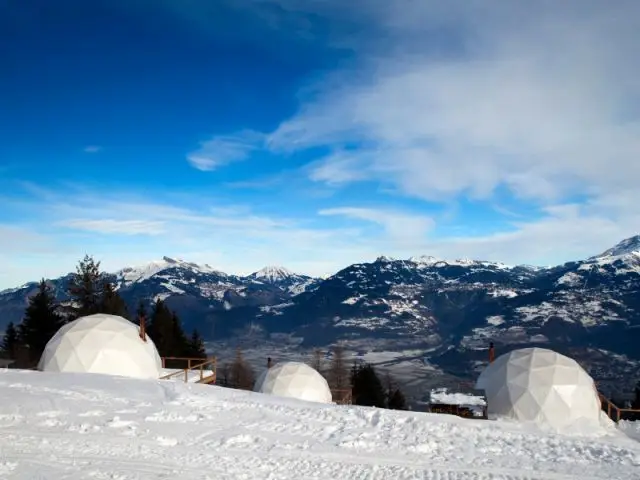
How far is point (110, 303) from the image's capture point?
1927 inches

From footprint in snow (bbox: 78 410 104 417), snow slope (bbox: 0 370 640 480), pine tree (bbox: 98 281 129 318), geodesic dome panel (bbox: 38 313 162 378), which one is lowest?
snow slope (bbox: 0 370 640 480)

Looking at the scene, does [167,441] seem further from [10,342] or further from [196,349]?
[10,342]

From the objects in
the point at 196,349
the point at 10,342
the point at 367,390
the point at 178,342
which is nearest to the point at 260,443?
the point at 178,342

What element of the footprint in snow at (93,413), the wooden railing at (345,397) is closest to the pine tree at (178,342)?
the wooden railing at (345,397)

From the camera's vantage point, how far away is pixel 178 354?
5553cm

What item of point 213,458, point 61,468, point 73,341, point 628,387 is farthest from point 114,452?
point 628,387

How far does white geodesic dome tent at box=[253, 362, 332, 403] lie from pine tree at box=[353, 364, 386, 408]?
30702mm

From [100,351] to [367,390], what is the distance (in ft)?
138

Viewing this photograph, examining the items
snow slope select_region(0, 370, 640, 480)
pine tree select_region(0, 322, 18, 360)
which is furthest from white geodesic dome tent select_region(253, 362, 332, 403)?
pine tree select_region(0, 322, 18, 360)

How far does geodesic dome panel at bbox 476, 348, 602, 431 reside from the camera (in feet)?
65.1

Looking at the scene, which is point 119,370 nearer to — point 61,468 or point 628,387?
point 61,468

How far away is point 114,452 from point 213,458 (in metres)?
2.14

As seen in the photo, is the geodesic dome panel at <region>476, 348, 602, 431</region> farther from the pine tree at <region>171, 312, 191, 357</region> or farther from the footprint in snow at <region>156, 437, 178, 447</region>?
the pine tree at <region>171, 312, 191, 357</region>

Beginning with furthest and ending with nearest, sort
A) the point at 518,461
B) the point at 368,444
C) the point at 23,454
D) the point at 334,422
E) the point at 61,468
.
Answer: the point at 334,422 → the point at 368,444 → the point at 518,461 → the point at 23,454 → the point at 61,468
